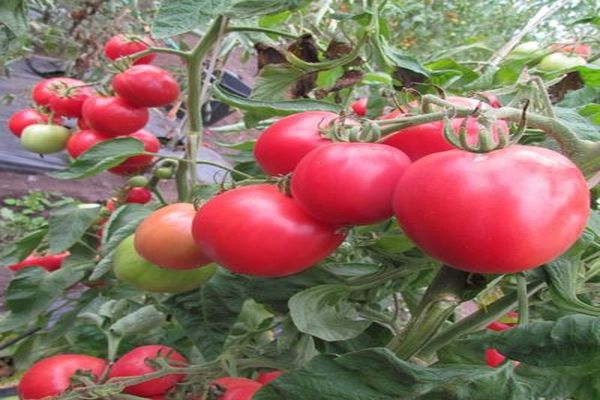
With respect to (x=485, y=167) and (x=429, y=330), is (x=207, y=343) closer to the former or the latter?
(x=429, y=330)

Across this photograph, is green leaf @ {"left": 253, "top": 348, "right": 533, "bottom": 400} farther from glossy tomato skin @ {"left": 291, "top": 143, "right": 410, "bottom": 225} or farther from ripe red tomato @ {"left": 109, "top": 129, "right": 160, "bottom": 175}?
ripe red tomato @ {"left": 109, "top": 129, "right": 160, "bottom": 175}

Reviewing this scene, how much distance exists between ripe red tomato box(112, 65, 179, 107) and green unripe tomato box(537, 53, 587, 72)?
613 mm

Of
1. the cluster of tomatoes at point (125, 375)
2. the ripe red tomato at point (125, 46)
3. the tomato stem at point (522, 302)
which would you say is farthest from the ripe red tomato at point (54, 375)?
the ripe red tomato at point (125, 46)

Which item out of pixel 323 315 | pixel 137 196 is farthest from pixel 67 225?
pixel 323 315

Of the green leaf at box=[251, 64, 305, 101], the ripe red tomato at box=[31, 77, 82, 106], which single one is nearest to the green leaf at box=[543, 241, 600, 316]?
the green leaf at box=[251, 64, 305, 101]

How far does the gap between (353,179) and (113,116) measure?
752 millimetres

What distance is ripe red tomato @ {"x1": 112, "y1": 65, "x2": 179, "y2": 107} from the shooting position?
1.06m

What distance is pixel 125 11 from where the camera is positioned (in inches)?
82.8

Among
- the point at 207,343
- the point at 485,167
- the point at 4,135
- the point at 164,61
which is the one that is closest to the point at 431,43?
the point at 164,61

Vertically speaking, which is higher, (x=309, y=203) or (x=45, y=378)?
(x=309, y=203)

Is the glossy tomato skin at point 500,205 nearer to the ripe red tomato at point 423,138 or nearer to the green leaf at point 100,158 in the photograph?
the ripe red tomato at point 423,138

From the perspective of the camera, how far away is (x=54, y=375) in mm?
773

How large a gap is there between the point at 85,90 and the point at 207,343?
2.50 ft

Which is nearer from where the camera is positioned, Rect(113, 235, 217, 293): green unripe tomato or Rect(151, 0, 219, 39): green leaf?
Rect(151, 0, 219, 39): green leaf
